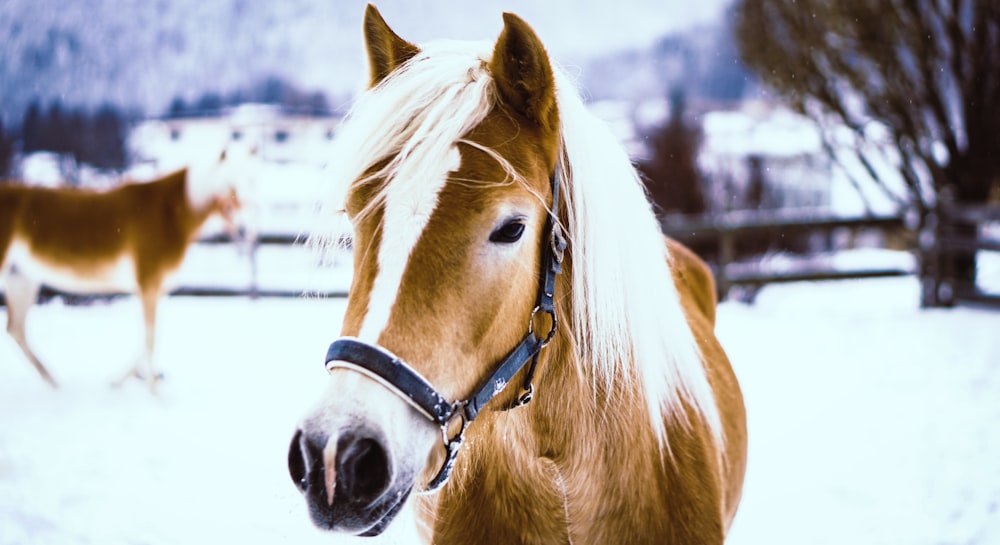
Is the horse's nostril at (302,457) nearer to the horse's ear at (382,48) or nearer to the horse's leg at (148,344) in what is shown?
the horse's ear at (382,48)

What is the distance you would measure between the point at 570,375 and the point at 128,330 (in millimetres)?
8245

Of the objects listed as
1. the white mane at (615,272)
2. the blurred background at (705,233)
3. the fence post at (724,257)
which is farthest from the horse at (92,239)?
the fence post at (724,257)

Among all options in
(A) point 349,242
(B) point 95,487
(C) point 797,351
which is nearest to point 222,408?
(B) point 95,487

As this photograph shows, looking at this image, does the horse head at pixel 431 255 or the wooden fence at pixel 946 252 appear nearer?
the horse head at pixel 431 255

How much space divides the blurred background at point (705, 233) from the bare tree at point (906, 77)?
0.10 ft

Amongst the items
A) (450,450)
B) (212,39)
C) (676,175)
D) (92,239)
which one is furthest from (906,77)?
(212,39)

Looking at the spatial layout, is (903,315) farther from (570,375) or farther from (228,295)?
(228,295)

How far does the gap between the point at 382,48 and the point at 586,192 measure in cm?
59

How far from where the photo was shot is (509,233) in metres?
1.13

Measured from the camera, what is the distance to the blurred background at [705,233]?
326cm

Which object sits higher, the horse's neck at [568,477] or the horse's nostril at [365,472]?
the horse's nostril at [365,472]

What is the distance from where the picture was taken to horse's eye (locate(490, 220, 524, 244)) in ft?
3.65

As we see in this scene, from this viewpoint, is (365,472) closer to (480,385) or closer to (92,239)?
(480,385)

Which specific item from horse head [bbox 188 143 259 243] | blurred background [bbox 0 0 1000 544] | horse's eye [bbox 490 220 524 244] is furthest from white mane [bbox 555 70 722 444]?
horse head [bbox 188 143 259 243]
